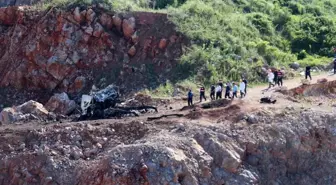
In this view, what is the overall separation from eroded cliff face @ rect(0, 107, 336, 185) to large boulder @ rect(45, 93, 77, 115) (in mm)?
5436

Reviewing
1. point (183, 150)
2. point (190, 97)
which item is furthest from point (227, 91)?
point (183, 150)

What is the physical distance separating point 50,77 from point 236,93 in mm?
8843

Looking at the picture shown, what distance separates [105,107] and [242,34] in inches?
403

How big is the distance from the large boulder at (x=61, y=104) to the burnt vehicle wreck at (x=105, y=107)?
115 cm

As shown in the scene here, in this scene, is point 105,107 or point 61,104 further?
point 61,104

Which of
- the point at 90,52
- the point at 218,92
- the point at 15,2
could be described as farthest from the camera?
the point at 15,2

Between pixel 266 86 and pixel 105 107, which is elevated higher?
pixel 266 86

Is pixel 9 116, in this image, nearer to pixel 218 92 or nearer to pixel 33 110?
pixel 33 110

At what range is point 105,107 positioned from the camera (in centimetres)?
2922

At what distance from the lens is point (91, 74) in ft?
111

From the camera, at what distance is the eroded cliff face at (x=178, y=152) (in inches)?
922

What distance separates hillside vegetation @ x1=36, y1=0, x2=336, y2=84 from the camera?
111 feet

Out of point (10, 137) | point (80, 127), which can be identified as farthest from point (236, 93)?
point (10, 137)

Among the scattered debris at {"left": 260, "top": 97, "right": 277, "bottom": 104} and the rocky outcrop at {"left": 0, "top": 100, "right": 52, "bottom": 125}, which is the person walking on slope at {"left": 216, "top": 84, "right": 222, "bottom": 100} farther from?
the rocky outcrop at {"left": 0, "top": 100, "right": 52, "bottom": 125}
